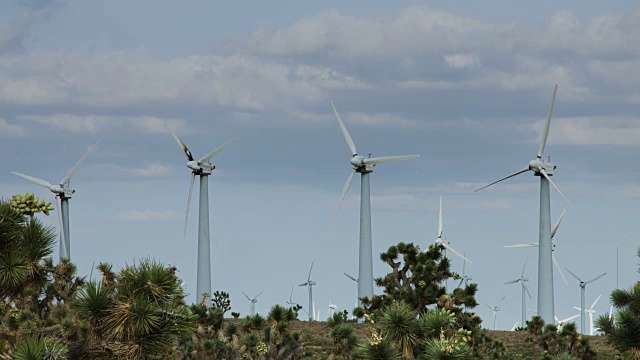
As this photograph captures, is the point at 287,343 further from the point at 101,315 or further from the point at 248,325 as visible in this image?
the point at 101,315

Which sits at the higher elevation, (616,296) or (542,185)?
(542,185)

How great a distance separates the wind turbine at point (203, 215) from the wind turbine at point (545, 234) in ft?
70.1

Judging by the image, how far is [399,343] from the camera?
25719 millimetres

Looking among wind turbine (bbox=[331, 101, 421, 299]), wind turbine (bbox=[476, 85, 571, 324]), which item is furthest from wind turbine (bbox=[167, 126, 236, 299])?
wind turbine (bbox=[476, 85, 571, 324])

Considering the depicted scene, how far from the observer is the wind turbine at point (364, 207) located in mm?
75125

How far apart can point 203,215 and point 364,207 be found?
12621 mm

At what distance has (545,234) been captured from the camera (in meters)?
75.9

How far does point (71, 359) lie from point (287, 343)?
48.3ft

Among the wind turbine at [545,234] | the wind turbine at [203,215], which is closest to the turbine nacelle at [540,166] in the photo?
the wind turbine at [545,234]

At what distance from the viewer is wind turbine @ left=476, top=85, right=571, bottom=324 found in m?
74.1

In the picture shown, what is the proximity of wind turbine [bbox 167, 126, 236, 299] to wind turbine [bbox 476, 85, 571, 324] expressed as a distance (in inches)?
841

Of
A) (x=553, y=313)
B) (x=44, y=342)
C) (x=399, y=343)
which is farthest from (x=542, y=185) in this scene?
(x=44, y=342)

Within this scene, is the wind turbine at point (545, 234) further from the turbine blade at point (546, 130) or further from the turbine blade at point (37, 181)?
the turbine blade at point (37, 181)

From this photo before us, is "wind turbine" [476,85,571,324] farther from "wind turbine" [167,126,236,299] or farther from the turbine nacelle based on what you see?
"wind turbine" [167,126,236,299]
